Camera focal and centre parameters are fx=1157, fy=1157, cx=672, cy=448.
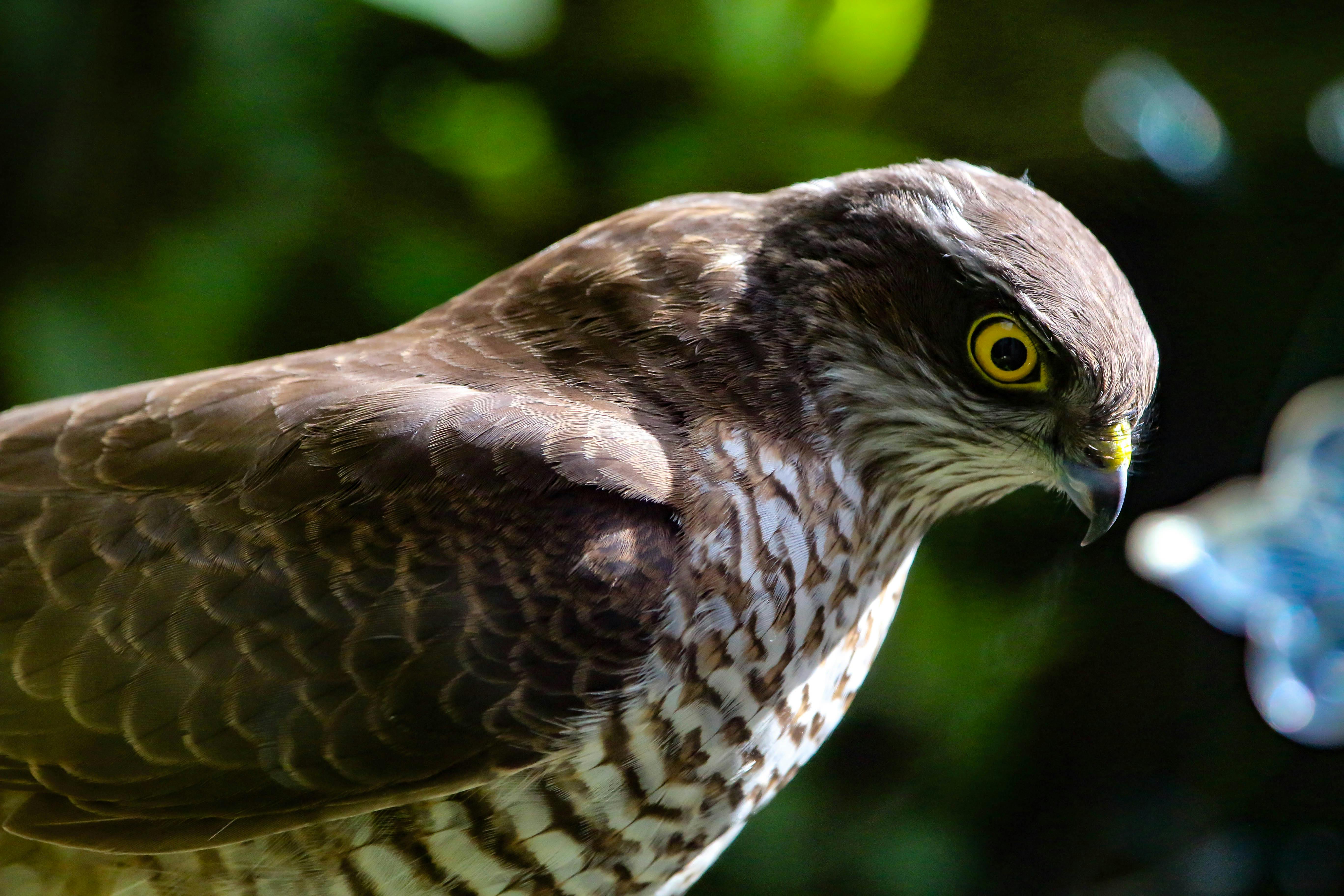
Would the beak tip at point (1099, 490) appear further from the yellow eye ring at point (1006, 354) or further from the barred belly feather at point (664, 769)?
the barred belly feather at point (664, 769)

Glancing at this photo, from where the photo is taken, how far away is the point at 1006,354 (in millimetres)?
1381

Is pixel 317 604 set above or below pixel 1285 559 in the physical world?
above

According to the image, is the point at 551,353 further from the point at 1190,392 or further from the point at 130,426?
the point at 1190,392

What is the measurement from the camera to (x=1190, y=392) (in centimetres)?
202

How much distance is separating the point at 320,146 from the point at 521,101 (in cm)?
50

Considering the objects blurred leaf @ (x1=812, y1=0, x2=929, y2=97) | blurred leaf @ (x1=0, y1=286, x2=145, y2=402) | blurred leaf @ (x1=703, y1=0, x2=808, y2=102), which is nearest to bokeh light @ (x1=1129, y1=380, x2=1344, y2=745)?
blurred leaf @ (x1=812, y1=0, x2=929, y2=97)

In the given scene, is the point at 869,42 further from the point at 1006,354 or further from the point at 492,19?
the point at 1006,354

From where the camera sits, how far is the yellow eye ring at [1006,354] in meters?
1.35

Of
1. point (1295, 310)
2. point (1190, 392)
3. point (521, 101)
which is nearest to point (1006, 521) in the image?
point (1190, 392)

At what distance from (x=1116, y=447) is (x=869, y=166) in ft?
3.53

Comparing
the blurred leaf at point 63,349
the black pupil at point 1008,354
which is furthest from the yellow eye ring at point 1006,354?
the blurred leaf at point 63,349

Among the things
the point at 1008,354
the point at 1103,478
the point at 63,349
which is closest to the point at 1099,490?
the point at 1103,478

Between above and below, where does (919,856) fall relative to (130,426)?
below

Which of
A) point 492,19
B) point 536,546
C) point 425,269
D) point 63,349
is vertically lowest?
point 63,349
